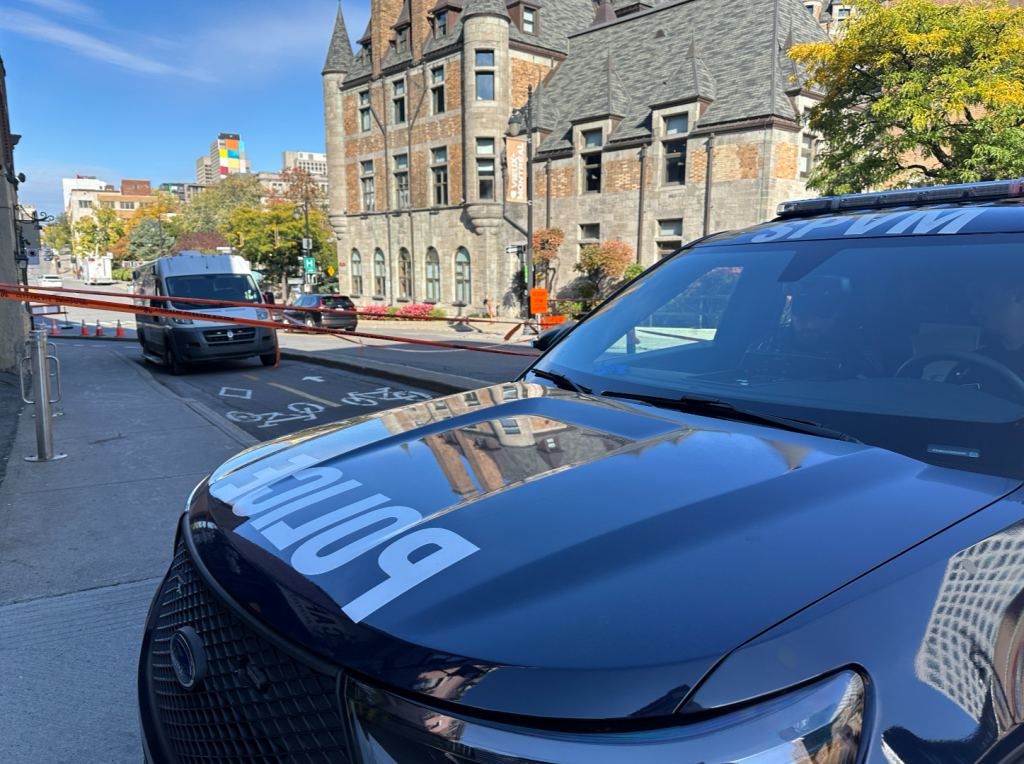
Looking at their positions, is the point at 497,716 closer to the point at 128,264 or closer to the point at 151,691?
the point at 151,691

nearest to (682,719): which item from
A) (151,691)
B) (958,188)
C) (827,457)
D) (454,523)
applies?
(454,523)

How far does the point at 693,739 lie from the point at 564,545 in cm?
42

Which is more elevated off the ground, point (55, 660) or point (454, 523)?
point (454, 523)

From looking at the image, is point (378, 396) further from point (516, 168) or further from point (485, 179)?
point (485, 179)

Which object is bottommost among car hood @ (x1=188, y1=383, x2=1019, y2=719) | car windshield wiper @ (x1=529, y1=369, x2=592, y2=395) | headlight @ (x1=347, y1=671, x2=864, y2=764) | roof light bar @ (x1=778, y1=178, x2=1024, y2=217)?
headlight @ (x1=347, y1=671, x2=864, y2=764)

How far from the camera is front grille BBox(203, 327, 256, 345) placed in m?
13.8

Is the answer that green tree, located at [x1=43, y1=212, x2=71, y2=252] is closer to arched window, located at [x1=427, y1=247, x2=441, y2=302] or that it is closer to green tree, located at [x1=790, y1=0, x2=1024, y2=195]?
arched window, located at [x1=427, y1=247, x2=441, y2=302]

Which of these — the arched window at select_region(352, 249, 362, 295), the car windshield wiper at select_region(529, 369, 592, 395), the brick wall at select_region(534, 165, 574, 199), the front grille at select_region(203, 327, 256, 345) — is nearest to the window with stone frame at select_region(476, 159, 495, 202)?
the brick wall at select_region(534, 165, 574, 199)

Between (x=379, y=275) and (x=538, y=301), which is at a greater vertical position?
(x=379, y=275)

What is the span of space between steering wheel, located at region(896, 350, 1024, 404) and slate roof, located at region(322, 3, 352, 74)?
47530 millimetres

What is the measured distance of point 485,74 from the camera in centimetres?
3519

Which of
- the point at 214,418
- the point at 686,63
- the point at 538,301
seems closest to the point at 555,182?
the point at 686,63

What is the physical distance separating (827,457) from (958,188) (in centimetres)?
156

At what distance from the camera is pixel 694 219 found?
2889cm
